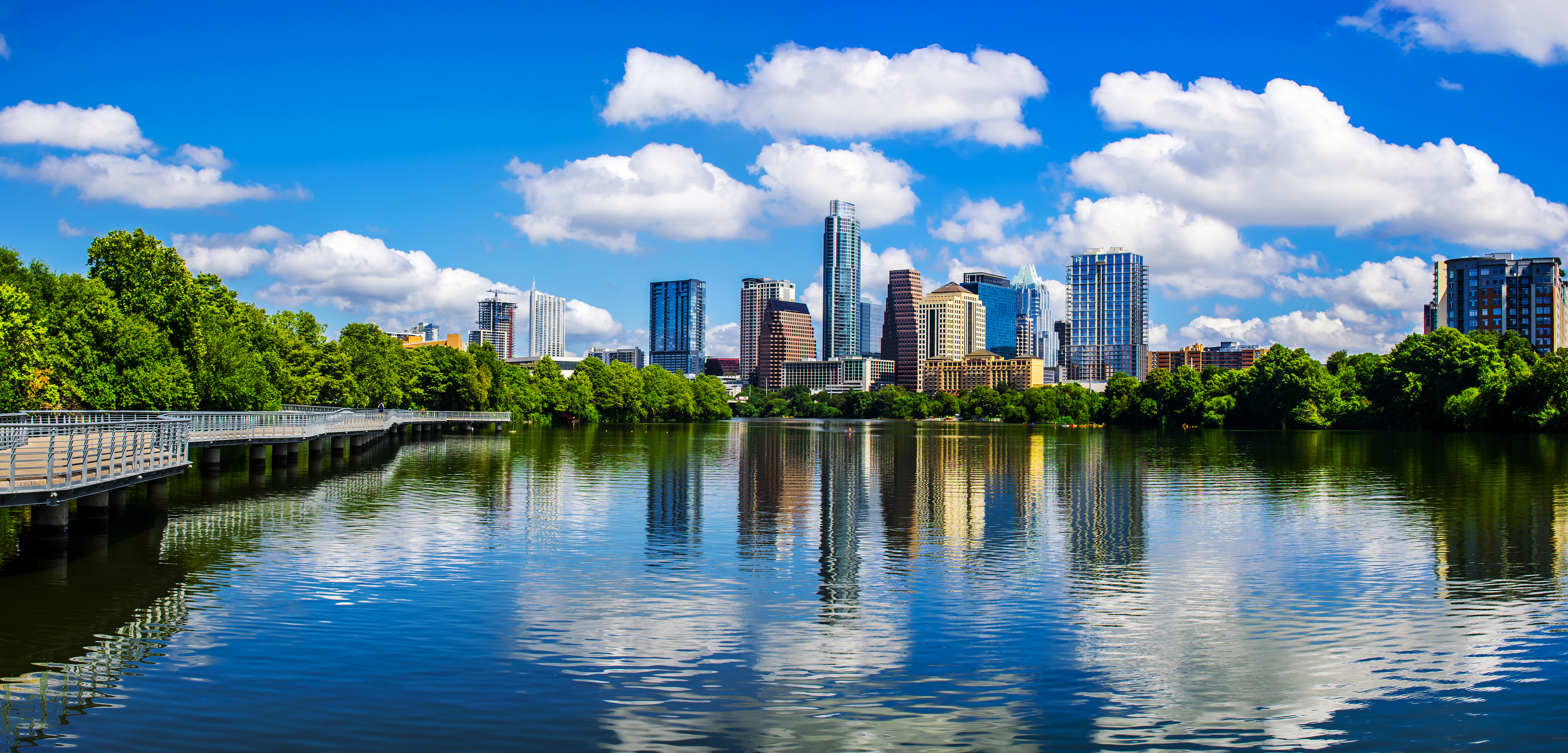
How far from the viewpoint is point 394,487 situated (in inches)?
1722

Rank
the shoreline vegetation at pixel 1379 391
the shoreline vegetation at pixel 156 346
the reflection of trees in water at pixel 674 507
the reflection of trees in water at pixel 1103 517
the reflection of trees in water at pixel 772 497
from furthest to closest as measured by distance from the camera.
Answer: the shoreline vegetation at pixel 1379 391 → the shoreline vegetation at pixel 156 346 → the reflection of trees in water at pixel 772 497 → the reflection of trees in water at pixel 674 507 → the reflection of trees in water at pixel 1103 517

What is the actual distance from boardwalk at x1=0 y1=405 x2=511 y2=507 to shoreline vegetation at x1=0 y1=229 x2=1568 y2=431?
2624 mm

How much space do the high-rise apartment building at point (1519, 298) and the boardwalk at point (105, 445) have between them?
203051 millimetres

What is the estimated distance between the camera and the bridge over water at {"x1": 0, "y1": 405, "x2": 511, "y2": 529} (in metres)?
22.6

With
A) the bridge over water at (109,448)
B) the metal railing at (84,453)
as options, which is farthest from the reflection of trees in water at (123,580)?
the metal railing at (84,453)

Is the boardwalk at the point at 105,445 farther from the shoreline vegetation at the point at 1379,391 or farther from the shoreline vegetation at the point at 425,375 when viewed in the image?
the shoreline vegetation at the point at 1379,391

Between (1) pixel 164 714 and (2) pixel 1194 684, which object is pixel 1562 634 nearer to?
(2) pixel 1194 684

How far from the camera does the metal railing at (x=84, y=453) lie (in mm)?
22328

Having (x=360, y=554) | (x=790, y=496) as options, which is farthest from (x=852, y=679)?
(x=790, y=496)

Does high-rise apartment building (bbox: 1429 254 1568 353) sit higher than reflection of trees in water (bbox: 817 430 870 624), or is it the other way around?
high-rise apartment building (bbox: 1429 254 1568 353)

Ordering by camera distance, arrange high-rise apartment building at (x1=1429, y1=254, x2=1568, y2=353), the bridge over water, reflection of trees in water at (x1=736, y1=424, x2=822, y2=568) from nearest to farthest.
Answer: the bridge over water < reflection of trees in water at (x1=736, y1=424, x2=822, y2=568) < high-rise apartment building at (x1=1429, y1=254, x2=1568, y2=353)

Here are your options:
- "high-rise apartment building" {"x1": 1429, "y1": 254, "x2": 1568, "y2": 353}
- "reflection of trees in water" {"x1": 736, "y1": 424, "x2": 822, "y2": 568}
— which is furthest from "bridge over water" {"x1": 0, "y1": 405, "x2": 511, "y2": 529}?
"high-rise apartment building" {"x1": 1429, "y1": 254, "x2": 1568, "y2": 353}

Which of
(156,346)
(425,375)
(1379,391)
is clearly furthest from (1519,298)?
(156,346)

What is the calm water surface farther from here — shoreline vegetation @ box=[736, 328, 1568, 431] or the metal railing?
shoreline vegetation @ box=[736, 328, 1568, 431]
